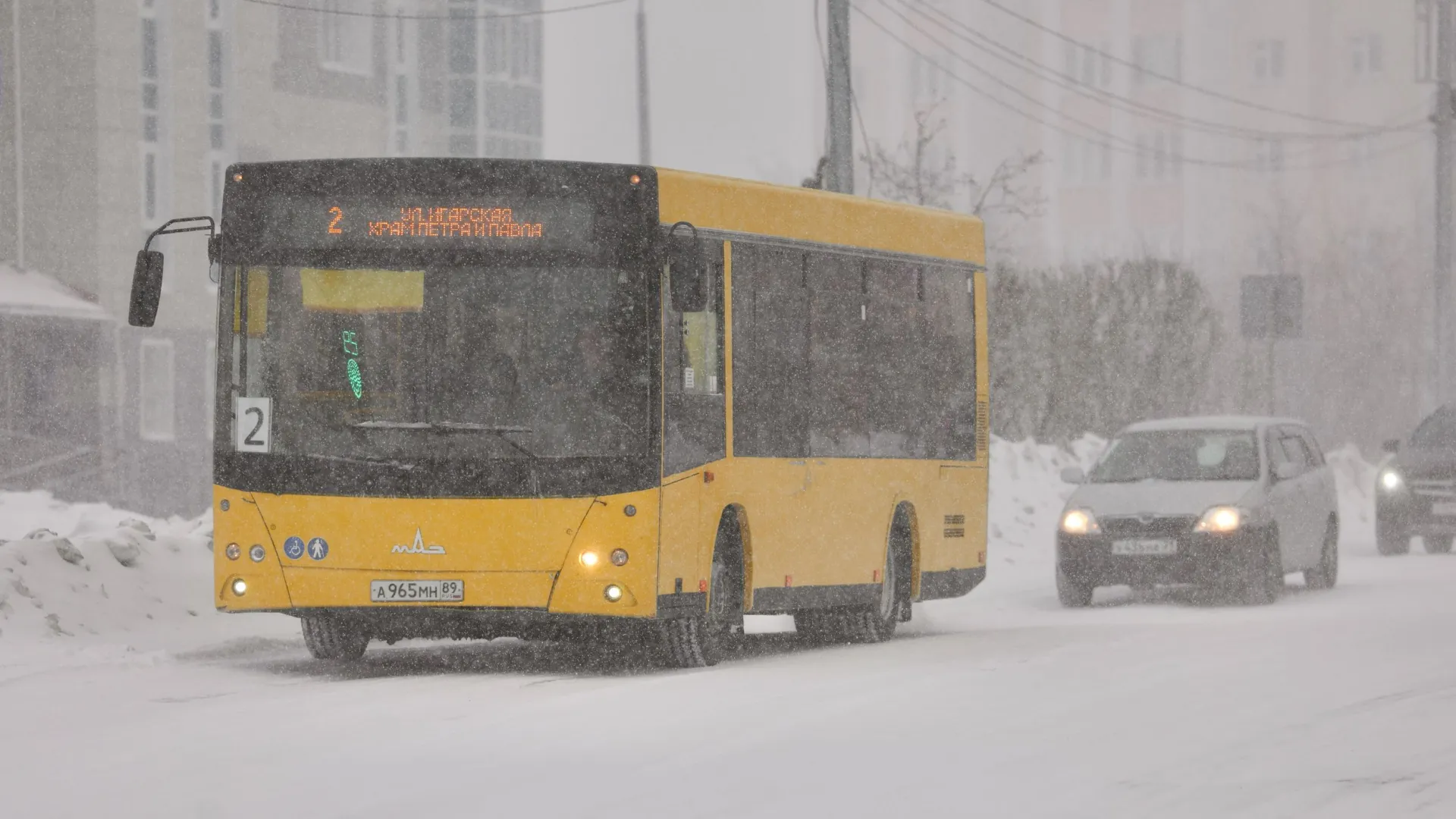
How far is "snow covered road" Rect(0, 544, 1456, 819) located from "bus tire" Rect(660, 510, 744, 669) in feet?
0.93

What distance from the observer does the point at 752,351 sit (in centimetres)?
1530

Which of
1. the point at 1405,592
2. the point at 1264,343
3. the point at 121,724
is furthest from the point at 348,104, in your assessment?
the point at 121,724

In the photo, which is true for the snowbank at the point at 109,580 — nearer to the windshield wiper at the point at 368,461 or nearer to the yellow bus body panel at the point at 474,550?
Result: the yellow bus body panel at the point at 474,550

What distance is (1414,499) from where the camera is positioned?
30875 millimetres

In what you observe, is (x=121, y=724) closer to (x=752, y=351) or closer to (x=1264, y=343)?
(x=752, y=351)

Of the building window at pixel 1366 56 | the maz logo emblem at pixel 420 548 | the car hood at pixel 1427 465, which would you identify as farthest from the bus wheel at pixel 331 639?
the building window at pixel 1366 56

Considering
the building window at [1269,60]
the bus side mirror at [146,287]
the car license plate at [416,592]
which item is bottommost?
the car license plate at [416,592]

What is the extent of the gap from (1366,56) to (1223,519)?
252ft

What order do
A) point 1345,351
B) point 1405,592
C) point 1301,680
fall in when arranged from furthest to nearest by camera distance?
1. point 1345,351
2. point 1405,592
3. point 1301,680

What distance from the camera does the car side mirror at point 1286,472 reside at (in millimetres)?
22281

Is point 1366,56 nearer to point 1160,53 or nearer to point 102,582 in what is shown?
point 1160,53

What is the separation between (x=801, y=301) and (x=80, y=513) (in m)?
13.5

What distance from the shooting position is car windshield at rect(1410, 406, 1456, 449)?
32.6m

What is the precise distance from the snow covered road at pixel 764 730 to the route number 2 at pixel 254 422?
132 centimetres
